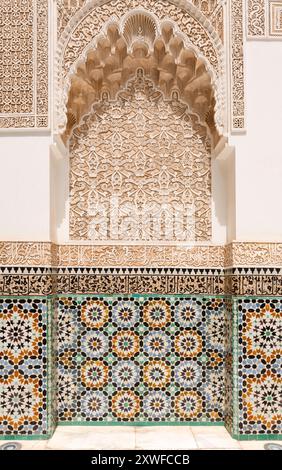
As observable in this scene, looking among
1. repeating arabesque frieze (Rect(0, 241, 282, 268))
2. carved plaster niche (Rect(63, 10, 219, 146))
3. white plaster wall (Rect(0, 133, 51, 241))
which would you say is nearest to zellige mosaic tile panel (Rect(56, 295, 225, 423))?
repeating arabesque frieze (Rect(0, 241, 282, 268))

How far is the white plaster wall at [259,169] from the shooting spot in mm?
2764

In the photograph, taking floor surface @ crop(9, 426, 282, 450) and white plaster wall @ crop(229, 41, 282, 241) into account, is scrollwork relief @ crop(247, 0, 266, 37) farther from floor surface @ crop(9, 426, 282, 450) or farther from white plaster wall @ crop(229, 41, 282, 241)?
floor surface @ crop(9, 426, 282, 450)

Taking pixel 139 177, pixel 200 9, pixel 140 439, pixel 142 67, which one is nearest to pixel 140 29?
pixel 142 67

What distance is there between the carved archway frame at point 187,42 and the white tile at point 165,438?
1672mm

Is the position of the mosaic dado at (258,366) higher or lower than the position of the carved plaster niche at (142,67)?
lower

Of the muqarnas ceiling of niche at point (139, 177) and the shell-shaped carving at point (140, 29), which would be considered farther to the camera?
the muqarnas ceiling of niche at point (139, 177)

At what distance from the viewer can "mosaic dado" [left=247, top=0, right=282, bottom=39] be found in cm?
279

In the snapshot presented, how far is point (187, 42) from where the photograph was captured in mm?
2855

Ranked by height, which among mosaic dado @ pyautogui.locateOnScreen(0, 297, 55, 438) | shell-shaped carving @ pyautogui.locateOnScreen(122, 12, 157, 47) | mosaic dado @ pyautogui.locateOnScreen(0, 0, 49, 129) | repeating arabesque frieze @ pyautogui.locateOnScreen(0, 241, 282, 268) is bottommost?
mosaic dado @ pyautogui.locateOnScreen(0, 297, 55, 438)

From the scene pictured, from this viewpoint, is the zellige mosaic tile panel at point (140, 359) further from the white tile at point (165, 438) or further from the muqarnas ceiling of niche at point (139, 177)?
the muqarnas ceiling of niche at point (139, 177)

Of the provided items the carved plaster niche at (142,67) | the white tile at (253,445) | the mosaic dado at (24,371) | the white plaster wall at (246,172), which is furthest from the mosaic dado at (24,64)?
the white tile at (253,445)

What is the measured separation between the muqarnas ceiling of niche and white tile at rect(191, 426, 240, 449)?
109 cm

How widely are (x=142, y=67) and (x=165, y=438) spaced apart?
2158 mm

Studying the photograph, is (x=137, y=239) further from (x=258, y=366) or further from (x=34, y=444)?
(x=34, y=444)
